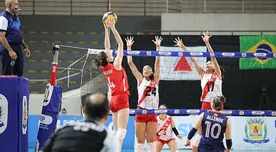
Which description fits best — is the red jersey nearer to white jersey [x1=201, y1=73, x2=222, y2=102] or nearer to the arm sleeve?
the arm sleeve

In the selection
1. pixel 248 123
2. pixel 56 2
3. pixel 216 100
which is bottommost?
pixel 248 123

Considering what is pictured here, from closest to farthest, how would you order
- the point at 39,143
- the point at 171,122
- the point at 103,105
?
the point at 103,105, the point at 39,143, the point at 171,122

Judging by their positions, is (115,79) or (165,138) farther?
(165,138)

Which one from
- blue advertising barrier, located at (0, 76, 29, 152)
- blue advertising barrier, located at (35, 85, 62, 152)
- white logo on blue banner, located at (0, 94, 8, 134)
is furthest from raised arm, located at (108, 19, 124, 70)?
white logo on blue banner, located at (0, 94, 8, 134)

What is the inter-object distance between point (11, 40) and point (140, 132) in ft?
9.79

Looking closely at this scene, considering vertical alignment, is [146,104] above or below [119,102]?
below

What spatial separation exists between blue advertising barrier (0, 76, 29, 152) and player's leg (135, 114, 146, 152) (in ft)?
10.2

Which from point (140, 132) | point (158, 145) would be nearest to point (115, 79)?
point (140, 132)

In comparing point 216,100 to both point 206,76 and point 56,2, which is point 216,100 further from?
point 56,2

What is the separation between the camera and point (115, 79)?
365 inches

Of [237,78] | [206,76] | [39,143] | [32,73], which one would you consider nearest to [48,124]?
[39,143]

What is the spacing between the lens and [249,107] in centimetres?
1920

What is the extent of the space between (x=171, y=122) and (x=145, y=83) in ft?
7.07

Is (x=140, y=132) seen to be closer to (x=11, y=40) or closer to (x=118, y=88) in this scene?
(x=118, y=88)
